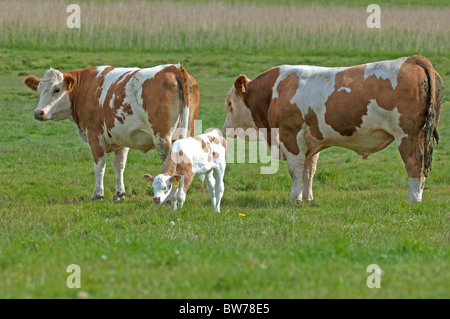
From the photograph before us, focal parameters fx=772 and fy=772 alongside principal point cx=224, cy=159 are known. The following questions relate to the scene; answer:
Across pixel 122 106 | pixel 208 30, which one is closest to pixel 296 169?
pixel 122 106

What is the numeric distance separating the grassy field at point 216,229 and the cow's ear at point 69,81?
174cm

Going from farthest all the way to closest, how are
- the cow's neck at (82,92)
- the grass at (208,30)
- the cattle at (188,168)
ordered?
the grass at (208,30) → the cow's neck at (82,92) → the cattle at (188,168)

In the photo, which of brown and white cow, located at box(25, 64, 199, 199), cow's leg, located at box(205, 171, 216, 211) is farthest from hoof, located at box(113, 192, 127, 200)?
cow's leg, located at box(205, 171, 216, 211)

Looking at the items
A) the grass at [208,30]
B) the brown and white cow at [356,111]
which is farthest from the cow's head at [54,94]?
the grass at [208,30]

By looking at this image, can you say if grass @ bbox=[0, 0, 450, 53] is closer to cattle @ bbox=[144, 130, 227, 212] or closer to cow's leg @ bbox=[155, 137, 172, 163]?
cow's leg @ bbox=[155, 137, 172, 163]

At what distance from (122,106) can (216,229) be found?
427cm

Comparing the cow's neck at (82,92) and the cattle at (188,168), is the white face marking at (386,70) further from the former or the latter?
the cow's neck at (82,92)

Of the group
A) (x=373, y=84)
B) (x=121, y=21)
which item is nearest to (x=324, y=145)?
(x=373, y=84)

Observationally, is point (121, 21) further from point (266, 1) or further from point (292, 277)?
point (292, 277)

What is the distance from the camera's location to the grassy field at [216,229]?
6203 mm

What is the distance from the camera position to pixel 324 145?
12375 mm

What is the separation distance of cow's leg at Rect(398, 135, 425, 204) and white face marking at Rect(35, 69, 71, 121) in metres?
6.20

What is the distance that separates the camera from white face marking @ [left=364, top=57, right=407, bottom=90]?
1124cm

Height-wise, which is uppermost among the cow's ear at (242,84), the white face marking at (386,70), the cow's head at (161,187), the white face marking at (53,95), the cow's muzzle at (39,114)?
the white face marking at (386,70)
